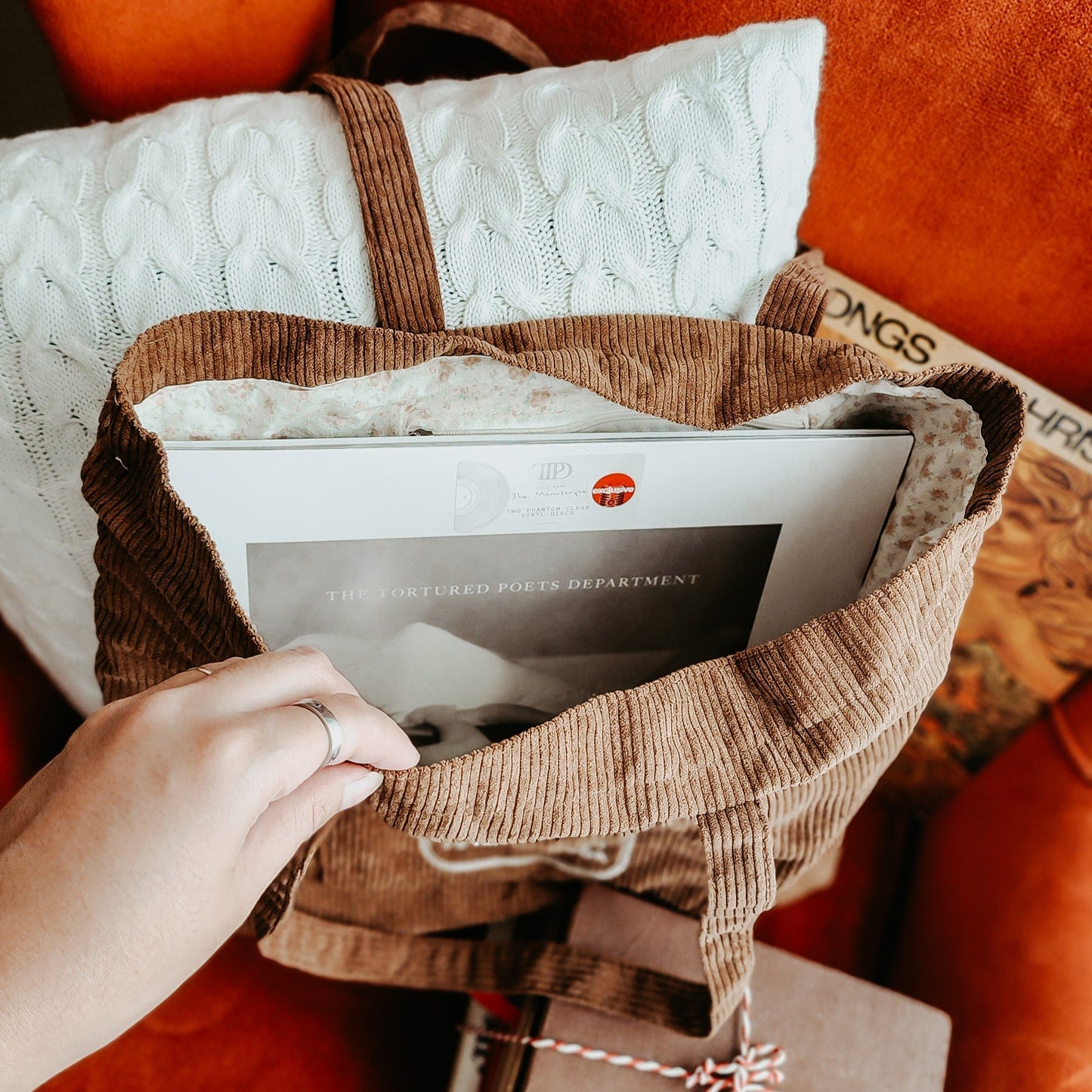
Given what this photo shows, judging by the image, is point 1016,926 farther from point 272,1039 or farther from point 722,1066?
point 272,1039

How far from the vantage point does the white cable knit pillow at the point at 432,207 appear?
1.30 feet

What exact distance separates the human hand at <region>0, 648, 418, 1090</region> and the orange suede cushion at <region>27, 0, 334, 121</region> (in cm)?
36

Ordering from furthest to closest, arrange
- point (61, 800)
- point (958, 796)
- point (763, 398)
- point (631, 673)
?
point (958, 796), point (631, 673), point (763, 398), point (61, 800)

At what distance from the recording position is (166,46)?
0.45 metres

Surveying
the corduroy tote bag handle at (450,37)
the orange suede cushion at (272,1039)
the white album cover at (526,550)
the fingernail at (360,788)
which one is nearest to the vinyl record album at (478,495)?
the white album cover at (526,550)

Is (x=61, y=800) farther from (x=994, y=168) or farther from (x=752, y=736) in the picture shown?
(x=994, y=168)

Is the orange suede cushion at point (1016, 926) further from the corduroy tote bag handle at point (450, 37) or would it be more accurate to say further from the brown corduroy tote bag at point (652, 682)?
the corduroy tote bag handle at point (450, 37)

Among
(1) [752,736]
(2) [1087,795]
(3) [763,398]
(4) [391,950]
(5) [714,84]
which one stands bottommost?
(4) [391,950]

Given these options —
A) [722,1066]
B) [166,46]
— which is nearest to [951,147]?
[166,46]

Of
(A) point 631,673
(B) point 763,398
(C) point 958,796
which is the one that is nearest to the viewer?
(B) point 763,398

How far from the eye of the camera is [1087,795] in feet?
1.89

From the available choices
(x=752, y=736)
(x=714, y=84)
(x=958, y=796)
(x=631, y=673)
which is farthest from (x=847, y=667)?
(x=958, y=796)

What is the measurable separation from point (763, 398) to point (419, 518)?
17 cm

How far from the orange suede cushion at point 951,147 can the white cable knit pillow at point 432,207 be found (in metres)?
0.07
